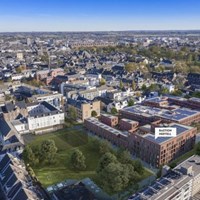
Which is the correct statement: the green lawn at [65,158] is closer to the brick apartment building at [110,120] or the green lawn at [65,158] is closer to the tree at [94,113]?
the brick apartment building at [110,120]

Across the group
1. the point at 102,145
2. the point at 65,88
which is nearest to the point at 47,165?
the point at 102,145

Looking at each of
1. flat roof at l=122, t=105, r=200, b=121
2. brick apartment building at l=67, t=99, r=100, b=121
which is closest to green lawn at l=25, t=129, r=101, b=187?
brick apartment building at l=67, t=99, r=100, b=121

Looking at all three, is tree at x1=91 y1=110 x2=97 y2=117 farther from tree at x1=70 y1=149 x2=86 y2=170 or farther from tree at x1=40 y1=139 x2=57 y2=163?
tree at x1=70 y1=149 x2=86 y2=170

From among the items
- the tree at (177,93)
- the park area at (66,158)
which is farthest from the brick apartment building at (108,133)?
the tree at (177,93)

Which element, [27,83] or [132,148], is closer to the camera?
[132,148]

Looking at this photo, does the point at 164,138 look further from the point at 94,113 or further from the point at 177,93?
the point at 177,93

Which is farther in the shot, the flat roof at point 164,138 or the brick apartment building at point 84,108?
the brick apartment building at point 84,108

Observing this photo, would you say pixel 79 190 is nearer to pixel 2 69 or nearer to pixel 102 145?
pixel 102 145

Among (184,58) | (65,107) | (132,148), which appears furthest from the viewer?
(184,58)
